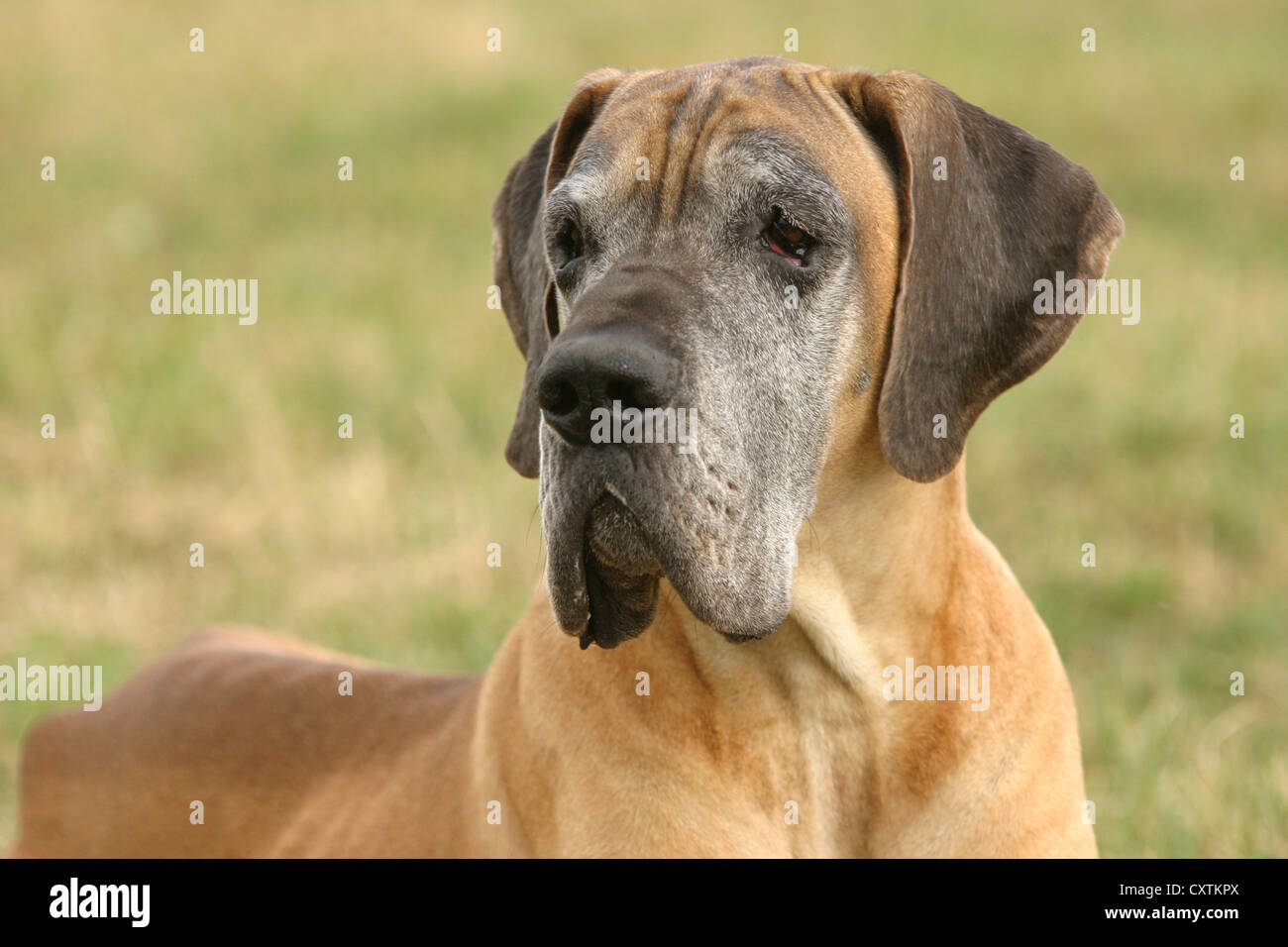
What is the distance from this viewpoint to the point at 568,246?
134 inches

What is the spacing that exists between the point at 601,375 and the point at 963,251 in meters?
0.91

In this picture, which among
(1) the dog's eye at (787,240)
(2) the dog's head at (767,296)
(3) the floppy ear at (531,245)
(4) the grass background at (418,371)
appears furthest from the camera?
(4) the grass background at (418,371)

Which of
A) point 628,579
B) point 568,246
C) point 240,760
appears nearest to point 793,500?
point 628,579

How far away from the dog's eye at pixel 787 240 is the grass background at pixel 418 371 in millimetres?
2351

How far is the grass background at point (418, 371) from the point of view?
618 centimetres

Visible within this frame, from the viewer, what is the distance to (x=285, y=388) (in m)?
8.57

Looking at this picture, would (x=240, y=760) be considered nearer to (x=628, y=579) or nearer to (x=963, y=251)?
(x=628, y=579)

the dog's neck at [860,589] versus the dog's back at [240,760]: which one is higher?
the dog's neck at [860,589]

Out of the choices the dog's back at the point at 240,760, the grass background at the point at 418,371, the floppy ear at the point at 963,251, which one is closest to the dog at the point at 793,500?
the floppy ear at the point at 963,251

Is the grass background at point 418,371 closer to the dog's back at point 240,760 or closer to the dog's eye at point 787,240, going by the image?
the dog's back at point 240,760

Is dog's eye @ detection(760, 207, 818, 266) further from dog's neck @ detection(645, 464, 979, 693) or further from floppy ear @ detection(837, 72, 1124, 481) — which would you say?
dog's neck @ detection(645, 464, 979, 693)

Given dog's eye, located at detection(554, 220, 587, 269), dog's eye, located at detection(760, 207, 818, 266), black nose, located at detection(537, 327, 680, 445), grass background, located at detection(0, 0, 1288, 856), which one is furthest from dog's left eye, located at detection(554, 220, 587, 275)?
grass background, located at detection(0, 0, 1288, 856)

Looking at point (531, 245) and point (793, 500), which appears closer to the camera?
point (793, 500)
